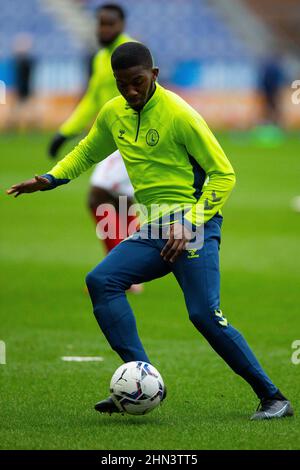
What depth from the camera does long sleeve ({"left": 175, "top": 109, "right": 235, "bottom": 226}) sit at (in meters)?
6.77

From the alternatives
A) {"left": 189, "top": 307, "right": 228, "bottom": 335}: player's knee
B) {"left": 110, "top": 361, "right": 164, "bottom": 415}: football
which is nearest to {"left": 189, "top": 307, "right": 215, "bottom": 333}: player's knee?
{"left": 189, "top": 307, "right": 228, "bottom": 335}: player's knee

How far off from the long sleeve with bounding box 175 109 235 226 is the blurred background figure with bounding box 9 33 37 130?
30487mm

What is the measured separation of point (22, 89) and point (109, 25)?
2602 centimetres

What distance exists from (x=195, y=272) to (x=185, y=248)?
0.53 feet

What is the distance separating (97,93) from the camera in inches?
479

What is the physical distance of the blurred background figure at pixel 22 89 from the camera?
1464 inches

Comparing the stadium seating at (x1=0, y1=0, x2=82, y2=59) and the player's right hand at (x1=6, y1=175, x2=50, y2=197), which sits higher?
the player's right hand at (x1=6, y1=175, x2=50, y2=197)

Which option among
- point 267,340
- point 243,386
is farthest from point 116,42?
point 243,386

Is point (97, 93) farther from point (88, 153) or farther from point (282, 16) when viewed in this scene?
point (282, 16)

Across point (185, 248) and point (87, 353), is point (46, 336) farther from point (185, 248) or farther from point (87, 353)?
point (185, 248)
